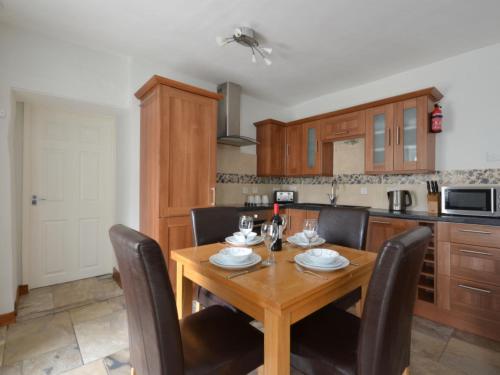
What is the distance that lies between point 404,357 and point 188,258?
1068 mm

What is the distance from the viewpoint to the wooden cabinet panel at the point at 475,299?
1.91 metres

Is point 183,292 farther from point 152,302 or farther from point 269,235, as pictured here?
point 152,302

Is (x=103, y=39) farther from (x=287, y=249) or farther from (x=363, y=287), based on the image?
(x=363, y=287)

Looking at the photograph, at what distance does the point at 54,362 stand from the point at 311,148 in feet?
10.9

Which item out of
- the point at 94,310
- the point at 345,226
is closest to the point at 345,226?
the point at 345,226

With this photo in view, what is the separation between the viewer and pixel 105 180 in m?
3.12

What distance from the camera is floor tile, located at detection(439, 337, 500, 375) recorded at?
5.22 ft

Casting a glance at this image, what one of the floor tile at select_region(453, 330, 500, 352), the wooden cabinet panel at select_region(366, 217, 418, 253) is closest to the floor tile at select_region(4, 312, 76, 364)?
the wooden cabinet panel at select_region(366, 217, 418, 253)

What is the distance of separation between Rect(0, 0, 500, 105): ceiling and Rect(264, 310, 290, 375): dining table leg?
6.68ft

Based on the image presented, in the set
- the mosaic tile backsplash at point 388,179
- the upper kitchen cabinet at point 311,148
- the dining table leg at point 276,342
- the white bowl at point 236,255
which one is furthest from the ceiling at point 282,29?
the dining table leg at point 276,342

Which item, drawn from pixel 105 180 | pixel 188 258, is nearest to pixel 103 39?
pixel 105 180

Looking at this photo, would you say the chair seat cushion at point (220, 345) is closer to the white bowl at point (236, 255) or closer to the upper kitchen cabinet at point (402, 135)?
the white bowl at point (236, 255)

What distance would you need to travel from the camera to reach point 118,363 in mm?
1618

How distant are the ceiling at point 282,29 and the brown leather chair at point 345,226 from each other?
1.54 meters
